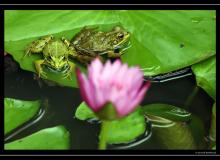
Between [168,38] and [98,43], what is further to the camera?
[98,43]

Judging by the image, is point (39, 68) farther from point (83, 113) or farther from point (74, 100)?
point (83, 113)

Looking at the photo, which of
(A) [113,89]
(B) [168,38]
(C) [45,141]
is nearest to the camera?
(A) [113,89]

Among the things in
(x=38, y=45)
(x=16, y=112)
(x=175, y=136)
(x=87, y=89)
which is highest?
(x=87, y=89)

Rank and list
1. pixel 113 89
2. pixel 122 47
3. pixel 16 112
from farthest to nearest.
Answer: pixel 122 47
pixel 16 112
pixel 113 89

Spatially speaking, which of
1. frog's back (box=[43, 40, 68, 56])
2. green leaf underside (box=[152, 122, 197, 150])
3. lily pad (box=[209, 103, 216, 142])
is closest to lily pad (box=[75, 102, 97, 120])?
green leaf underside (box=[152, 122, 197, 150])

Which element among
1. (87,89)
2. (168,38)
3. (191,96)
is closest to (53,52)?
(168,38)

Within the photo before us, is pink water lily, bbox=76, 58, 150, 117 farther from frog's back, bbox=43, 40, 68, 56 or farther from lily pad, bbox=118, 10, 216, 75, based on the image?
frog's back, bbox=43, 40, 68, 56
